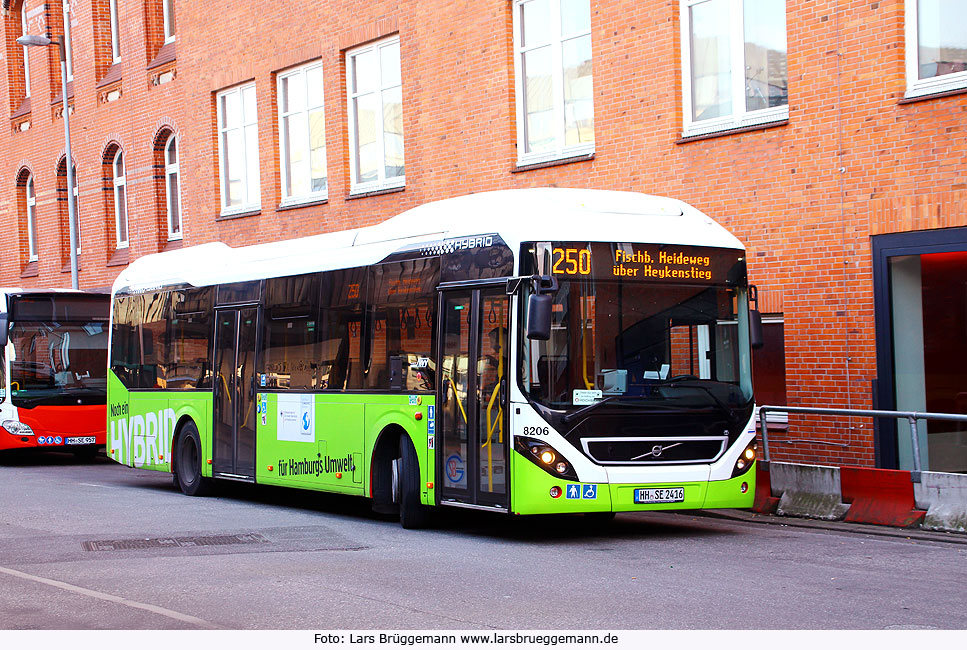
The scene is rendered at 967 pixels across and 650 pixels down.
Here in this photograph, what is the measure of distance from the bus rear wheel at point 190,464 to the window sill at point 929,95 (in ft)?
30.6

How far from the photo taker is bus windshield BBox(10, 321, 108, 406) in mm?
22422

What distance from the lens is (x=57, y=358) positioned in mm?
22844

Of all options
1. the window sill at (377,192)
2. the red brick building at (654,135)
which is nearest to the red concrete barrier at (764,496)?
the red brick building at (654,135)

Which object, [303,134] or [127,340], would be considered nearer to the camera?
[127,340]

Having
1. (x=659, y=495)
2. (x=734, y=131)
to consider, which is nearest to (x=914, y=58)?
(x=734, y=131)

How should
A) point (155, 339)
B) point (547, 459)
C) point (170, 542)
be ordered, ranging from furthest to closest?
point (155, 339) < point (170, 542) < point (547, 459)

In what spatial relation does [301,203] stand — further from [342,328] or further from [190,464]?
[342,328]

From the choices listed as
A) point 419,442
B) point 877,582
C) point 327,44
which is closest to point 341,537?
point 419,442

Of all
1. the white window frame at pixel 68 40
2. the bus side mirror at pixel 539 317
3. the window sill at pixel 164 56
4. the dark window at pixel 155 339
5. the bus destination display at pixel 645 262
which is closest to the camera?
the bus side mirror at pixel 539 317

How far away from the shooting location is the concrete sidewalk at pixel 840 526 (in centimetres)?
1170

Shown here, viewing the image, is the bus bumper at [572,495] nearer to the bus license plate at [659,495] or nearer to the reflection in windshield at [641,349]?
the bus license plate at [659,495]

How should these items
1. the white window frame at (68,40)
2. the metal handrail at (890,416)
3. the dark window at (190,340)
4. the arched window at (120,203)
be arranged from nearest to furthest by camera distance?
1. the metal handrail at (890,416)
2. the dark window at (190,340)
3. the arched window at (120,203)
4. the white window frame at (68,40)

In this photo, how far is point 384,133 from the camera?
22.6 metres

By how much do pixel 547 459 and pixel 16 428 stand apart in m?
13.9
